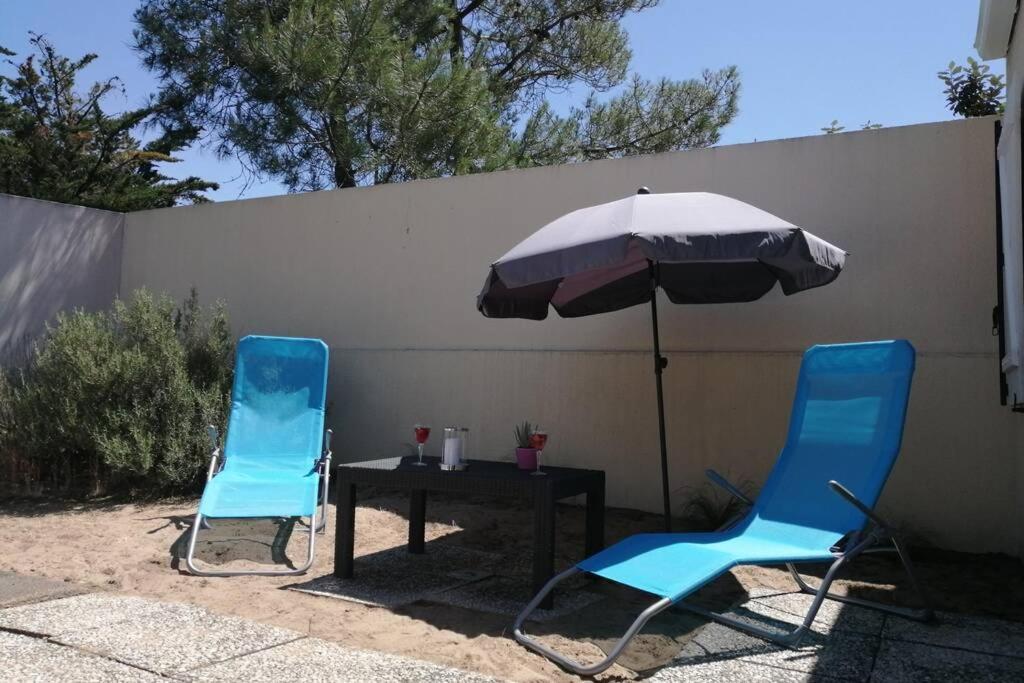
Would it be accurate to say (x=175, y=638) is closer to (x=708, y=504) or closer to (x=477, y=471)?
(x=477, y=471)

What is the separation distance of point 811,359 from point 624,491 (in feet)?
6.16

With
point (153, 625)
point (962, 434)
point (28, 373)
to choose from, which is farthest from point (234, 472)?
point (962, 434)

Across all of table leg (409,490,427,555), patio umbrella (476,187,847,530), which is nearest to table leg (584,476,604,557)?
patio umbrella (476,187,847,530)

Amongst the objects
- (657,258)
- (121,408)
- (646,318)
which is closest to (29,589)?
(121,408)

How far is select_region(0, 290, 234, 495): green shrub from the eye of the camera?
20.0 feet

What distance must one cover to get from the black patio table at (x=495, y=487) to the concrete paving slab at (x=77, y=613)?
968 millimetres

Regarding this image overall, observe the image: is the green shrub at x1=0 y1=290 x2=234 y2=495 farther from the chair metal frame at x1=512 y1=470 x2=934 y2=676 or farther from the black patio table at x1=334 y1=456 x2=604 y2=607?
the chair metal frame at x1=512 y1=470 x2=934 y2=676

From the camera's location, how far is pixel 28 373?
294 inches

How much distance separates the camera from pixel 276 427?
19.0ft

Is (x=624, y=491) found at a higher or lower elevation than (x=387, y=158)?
lower

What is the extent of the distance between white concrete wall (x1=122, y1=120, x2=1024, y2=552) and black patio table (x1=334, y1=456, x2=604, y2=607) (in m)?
1.47

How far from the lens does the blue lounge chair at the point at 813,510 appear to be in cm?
324

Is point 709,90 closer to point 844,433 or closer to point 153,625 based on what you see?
point 844,433

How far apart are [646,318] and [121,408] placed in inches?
147
